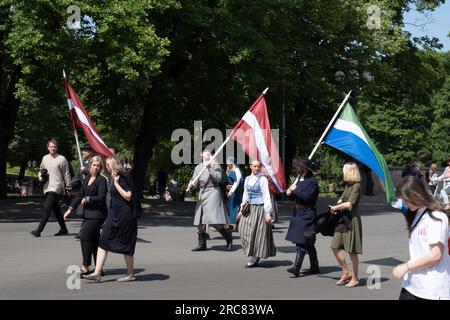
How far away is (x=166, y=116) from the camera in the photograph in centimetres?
2806

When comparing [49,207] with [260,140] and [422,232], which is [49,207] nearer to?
[260,140]

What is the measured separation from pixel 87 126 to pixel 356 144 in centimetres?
572

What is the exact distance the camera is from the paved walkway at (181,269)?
959cm

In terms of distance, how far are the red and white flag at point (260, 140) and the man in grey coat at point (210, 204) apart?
88 centimetres

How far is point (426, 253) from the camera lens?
5.63 metres

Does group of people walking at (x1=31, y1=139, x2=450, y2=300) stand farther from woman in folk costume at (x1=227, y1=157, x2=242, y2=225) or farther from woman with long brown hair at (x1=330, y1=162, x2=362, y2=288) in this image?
woman in folk costume at (x1=227, y1=157, x2=242, y2=225)

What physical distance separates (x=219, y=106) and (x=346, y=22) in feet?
22.9

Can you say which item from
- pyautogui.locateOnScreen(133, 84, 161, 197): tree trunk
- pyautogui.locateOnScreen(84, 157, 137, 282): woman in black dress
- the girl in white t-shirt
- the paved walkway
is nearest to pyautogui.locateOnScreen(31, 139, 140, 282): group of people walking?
pyautogui.locateOnScreen(84, 157, 137, 282): woman in black dress

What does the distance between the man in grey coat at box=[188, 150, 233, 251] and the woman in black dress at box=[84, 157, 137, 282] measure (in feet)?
12.7

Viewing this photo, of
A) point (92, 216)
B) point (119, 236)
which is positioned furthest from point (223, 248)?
point (119, 236)

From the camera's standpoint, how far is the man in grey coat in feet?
46.5

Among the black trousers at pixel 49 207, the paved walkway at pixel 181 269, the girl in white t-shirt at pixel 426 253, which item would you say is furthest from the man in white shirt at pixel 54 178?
the girl in white t-shirt at pixel 426 253
